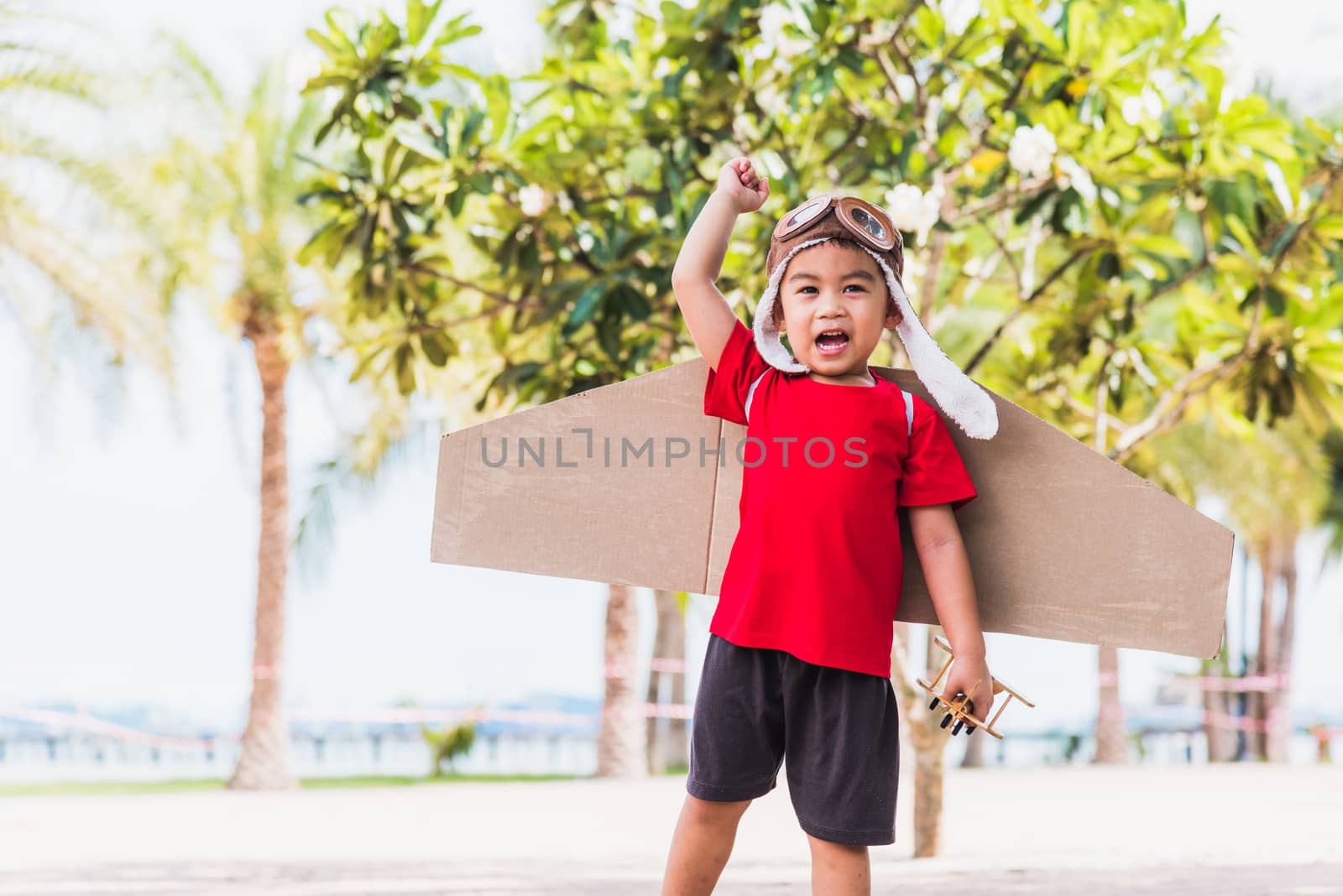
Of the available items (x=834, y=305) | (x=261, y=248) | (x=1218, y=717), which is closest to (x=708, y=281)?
(x=834, y=305)

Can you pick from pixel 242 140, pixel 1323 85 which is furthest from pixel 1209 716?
pixel 242 140

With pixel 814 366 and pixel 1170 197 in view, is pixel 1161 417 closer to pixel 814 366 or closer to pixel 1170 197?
pixel 1170 197

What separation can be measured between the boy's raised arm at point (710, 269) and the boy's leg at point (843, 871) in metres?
0.99

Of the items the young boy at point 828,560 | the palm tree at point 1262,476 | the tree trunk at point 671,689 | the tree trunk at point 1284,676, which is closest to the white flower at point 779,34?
the young boy at point 828,560

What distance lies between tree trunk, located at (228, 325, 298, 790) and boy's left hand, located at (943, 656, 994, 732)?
1093 cm

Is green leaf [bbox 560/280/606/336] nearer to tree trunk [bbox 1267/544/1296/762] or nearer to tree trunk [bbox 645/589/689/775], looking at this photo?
tree trunk [bbox 645/589/689/775]

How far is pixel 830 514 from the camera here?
248cm

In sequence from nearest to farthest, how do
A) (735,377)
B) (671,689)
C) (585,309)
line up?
(735,377) < (585,309) < (671,689)

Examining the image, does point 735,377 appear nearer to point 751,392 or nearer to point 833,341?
point 751,392

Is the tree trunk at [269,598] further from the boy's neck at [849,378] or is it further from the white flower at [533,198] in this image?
the boy's neck at [849,378]

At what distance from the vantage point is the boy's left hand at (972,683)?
2463 mm

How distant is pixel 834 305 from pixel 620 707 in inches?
440

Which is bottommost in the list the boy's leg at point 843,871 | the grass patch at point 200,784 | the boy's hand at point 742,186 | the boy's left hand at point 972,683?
the grass patch at point 200,784

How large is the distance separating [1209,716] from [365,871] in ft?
58.1
